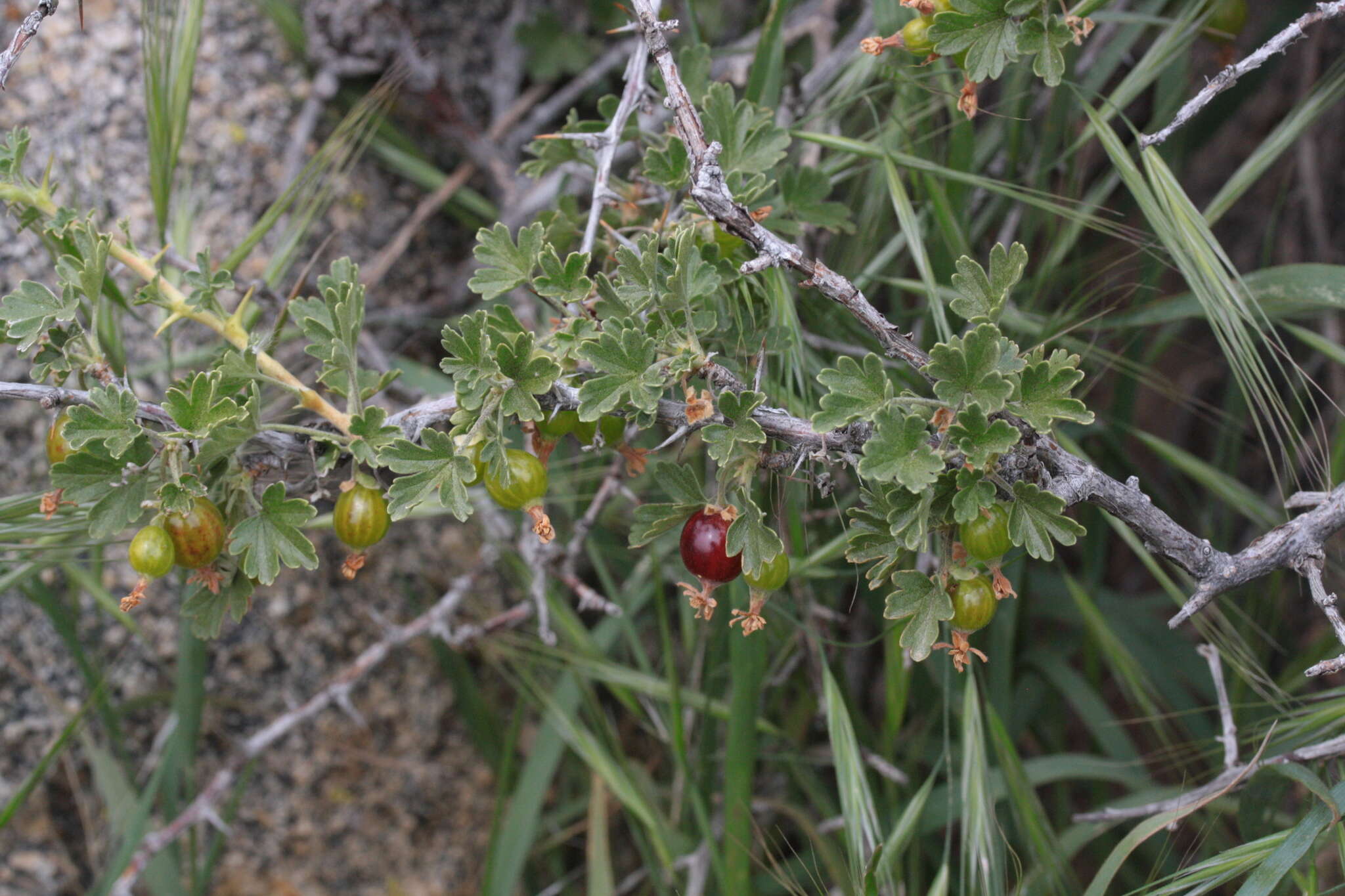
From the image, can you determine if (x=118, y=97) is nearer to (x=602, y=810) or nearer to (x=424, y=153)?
(x=424, y=153)

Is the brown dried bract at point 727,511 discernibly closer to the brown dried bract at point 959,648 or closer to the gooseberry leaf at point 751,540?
the gooseberry leaf at point 751,540

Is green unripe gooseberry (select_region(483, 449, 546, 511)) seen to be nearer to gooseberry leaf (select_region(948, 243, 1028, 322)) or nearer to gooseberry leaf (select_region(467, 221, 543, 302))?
gooseberry leaf (select_region(467, 221, 543, 302))

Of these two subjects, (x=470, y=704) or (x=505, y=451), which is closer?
(x=505, y=451)

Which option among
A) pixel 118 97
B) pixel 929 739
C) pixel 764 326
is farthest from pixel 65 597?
pixel 929 739

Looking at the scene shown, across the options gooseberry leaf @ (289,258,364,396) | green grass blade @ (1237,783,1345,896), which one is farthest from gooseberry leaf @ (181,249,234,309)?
green grass blade @ (1237,783,1345,896)

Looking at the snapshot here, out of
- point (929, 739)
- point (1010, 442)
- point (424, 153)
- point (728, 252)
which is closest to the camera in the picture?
point (1010, 442)

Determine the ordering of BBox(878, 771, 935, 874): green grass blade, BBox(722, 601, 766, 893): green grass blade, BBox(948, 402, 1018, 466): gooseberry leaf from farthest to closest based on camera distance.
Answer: BBox(722, 601, 766, 893): green grass blade, BBox(878, 771, 935, 874): green grass blade, BBox(948, 402, 1018, 466): gooseberry leaf
